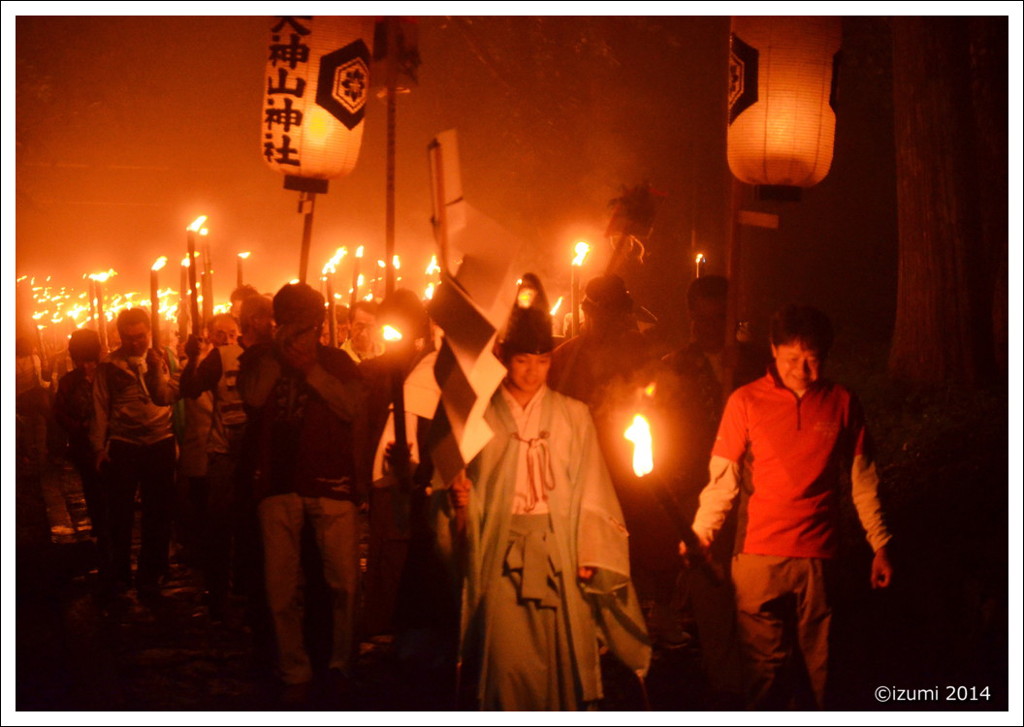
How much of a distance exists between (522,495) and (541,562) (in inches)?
13.6

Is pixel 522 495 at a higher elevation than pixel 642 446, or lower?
lower

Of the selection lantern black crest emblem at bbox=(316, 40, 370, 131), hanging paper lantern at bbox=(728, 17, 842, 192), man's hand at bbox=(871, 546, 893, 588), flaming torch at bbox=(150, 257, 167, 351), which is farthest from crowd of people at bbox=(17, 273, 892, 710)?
lantern black crest emblem at bbox=(316, 40, 370, 131)

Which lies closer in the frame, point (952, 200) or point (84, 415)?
point (84, 415)

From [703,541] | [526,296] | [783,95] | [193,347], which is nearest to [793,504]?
[703,541]

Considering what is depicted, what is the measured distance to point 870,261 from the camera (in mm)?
19281

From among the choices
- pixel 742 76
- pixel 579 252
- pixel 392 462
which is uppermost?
pixel 742 76

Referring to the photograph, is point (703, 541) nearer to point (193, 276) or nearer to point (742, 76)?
point (742, 76)

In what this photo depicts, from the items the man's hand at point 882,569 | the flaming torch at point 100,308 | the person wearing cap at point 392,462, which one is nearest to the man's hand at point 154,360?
the person wearing cap at point 392,462

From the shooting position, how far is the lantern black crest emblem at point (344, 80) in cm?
855

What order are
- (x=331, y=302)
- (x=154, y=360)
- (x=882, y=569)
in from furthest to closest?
(x=331, y=302), (x=154, y=360), (x=882, y=569)

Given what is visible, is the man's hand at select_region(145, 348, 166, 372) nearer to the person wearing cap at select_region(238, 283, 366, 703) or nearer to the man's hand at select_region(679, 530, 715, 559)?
the person wearing cap at select_region(238, 283, 366, 703)

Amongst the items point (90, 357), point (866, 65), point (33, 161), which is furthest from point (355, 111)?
point (33, 161)

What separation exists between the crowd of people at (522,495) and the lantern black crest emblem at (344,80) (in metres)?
1.72

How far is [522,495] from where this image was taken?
5.34 meters
